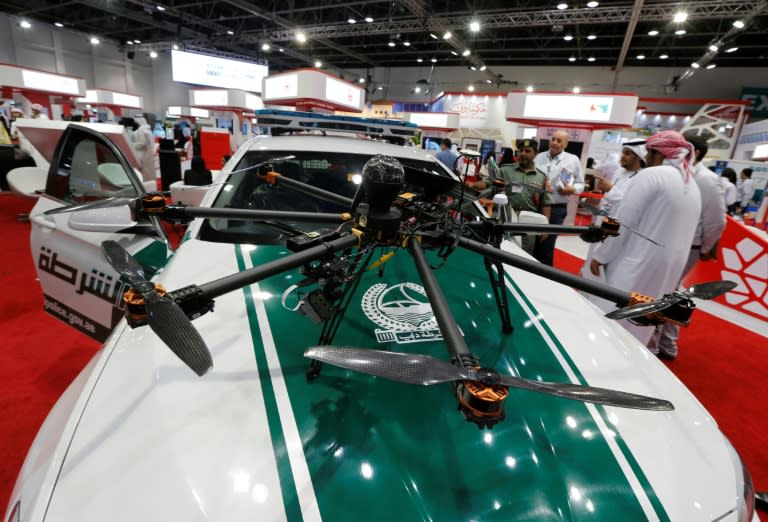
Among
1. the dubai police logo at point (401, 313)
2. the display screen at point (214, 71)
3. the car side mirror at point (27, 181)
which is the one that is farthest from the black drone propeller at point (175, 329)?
the display screen at point (214, 71)

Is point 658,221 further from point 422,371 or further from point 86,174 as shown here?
point 86,174

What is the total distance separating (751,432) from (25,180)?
5.30 m

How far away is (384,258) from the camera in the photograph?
5.45 ft

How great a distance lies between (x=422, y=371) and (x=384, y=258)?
994mm

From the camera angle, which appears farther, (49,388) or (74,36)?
(74,36)

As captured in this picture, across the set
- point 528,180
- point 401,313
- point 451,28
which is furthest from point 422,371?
point 451,28

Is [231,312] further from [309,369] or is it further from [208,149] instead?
[208,149]

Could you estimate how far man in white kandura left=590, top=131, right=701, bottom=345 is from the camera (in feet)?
8.87

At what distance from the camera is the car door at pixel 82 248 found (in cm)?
200

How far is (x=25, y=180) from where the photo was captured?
8.86 ft

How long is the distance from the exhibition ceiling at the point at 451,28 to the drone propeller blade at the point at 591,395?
15.0 metres

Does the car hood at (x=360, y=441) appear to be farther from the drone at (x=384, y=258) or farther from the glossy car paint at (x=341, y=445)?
the drone at (x=384, y=258)

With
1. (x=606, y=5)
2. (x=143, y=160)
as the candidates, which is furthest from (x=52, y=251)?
(x=606, y=5)

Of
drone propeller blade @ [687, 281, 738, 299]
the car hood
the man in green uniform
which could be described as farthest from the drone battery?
the man in green uniform
